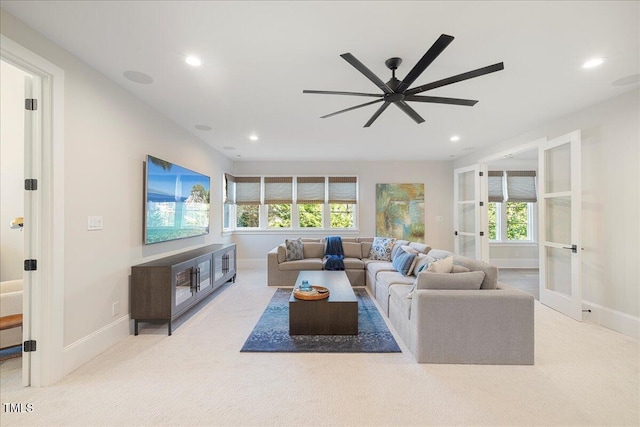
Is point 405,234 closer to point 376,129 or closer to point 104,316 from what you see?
point 376,129

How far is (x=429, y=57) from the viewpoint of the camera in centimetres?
185

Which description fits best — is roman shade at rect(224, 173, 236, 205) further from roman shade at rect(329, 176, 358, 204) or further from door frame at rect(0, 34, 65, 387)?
door frame at rect(0, 34, 65, 387)

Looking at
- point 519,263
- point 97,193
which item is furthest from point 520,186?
point 97,193

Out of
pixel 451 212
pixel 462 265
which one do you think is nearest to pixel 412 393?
pixel 462 265

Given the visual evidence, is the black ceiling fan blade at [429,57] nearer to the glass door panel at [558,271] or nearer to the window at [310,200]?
the glass door panel at [558,271]

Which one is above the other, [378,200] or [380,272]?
[378,200]

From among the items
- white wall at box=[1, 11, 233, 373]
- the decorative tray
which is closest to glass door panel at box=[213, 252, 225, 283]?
white wall at box=[1, 11, 233, 373]

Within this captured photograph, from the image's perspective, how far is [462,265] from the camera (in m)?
3.17

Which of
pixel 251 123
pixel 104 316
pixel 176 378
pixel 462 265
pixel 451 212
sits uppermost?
pixel 251 123

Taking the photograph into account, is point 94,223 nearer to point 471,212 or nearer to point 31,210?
point 31,210

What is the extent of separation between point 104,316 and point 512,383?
3.66 meters

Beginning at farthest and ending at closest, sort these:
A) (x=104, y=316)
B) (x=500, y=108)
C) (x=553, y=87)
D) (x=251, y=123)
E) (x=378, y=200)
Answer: (x=378, y=200), (x=251, y=123), (x=500, y=108), (x=553, y=87), (x=104, y=316)

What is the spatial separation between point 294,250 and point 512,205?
18.6 ft

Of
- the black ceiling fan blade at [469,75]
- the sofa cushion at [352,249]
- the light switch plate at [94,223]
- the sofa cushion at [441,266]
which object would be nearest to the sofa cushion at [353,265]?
the sofa cushion at [352,249]
